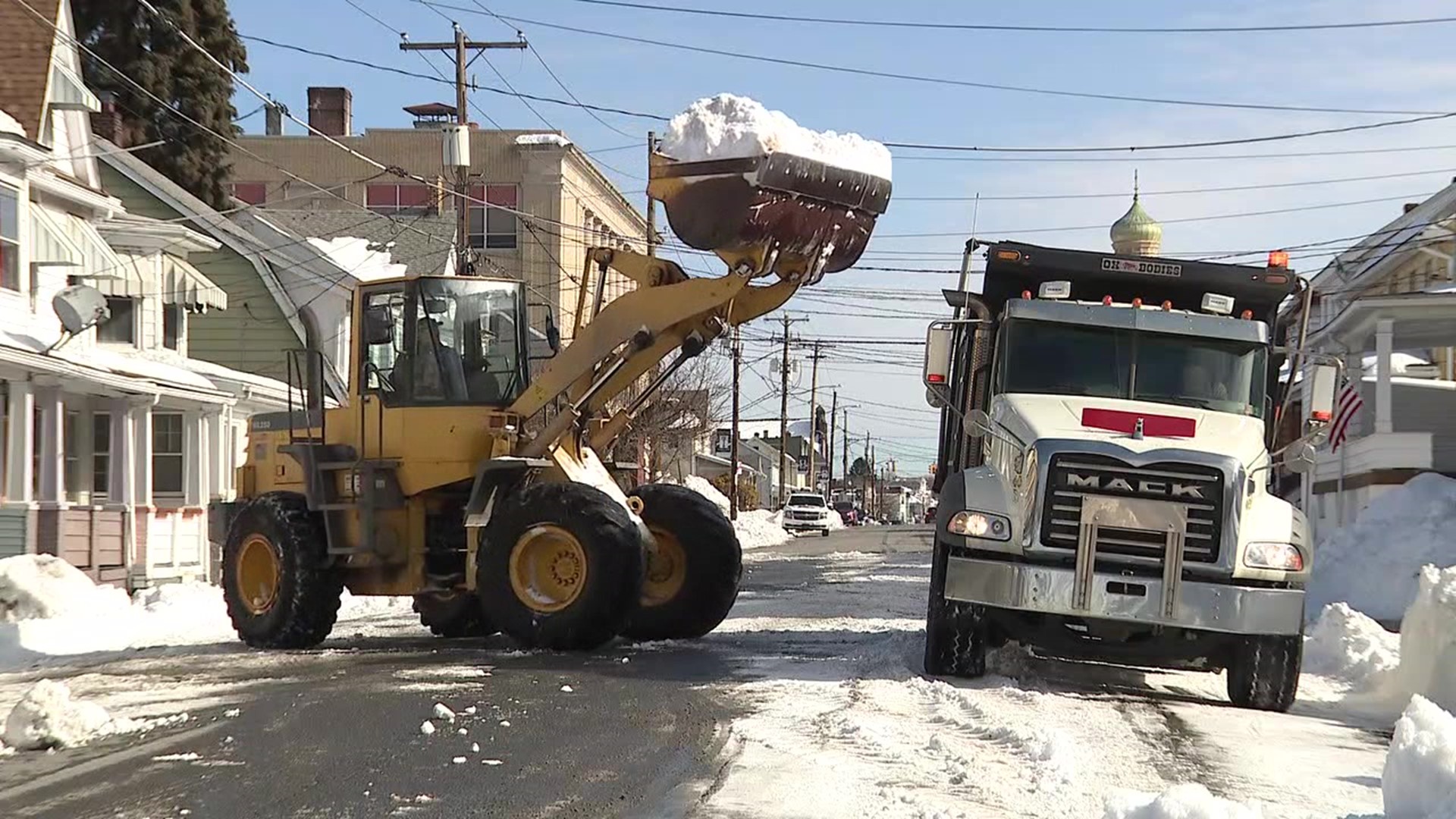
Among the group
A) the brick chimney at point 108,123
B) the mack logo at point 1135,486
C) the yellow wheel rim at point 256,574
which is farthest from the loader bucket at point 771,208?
the brick chimney at point 108,123

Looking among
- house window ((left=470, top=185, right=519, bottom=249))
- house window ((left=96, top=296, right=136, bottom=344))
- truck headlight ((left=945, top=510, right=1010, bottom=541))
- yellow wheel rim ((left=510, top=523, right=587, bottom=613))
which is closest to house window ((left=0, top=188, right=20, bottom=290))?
house window ((left=96, top=296, right=136, bottom=344))

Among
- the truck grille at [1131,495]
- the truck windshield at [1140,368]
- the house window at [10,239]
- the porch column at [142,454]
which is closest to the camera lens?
the truck grille at [1131,495]

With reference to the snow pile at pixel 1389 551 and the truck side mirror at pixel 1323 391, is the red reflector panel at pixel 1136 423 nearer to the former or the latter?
the truck side mirror at pixel 1323 391

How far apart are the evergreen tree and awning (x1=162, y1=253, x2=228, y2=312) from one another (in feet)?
56.0

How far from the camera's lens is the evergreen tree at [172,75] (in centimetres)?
4753

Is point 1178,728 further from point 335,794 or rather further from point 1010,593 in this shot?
point 335,794

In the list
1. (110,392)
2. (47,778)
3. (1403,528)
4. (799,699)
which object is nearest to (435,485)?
(799,699)

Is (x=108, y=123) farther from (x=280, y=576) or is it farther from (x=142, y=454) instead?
(x=280, y=576)

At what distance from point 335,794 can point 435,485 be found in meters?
7.53

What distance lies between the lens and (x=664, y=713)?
10688 millimetres

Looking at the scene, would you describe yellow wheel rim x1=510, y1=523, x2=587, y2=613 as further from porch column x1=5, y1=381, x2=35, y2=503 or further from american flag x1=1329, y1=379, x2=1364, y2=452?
american flag x1=1329, y1=379, x2=1364, y2=452

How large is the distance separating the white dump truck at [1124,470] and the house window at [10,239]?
50.8 ft

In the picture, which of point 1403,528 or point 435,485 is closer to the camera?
point 435,485

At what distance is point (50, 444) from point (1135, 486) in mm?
17831
